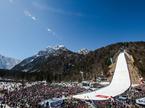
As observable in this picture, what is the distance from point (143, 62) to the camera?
169125 mm

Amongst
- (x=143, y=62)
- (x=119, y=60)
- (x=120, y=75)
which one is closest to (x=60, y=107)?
(x=120, y=75)

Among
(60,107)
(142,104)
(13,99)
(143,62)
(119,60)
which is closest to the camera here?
(60,107)

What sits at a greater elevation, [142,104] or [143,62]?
[143,62]

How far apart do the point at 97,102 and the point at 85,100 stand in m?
2.67

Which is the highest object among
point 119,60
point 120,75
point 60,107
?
point 119,60

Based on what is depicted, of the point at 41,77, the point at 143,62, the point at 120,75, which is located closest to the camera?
the point at 120,75

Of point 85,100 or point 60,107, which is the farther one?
point 85,100

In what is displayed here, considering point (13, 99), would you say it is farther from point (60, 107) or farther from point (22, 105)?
point (60, 107)

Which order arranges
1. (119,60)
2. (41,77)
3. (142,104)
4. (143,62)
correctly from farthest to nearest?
(41,77), (143,62), (119,60), (142,104)

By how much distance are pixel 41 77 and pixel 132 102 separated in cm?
13035

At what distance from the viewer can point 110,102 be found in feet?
184

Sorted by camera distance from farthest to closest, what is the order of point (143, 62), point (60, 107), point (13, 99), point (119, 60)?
1. point (143, 62)
2. point (119, 60)
3. point (13, 99)
4. point (60, 107)

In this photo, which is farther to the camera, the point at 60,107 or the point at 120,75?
the point at 120,75

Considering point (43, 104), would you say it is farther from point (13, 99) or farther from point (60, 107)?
point (13, 99)
